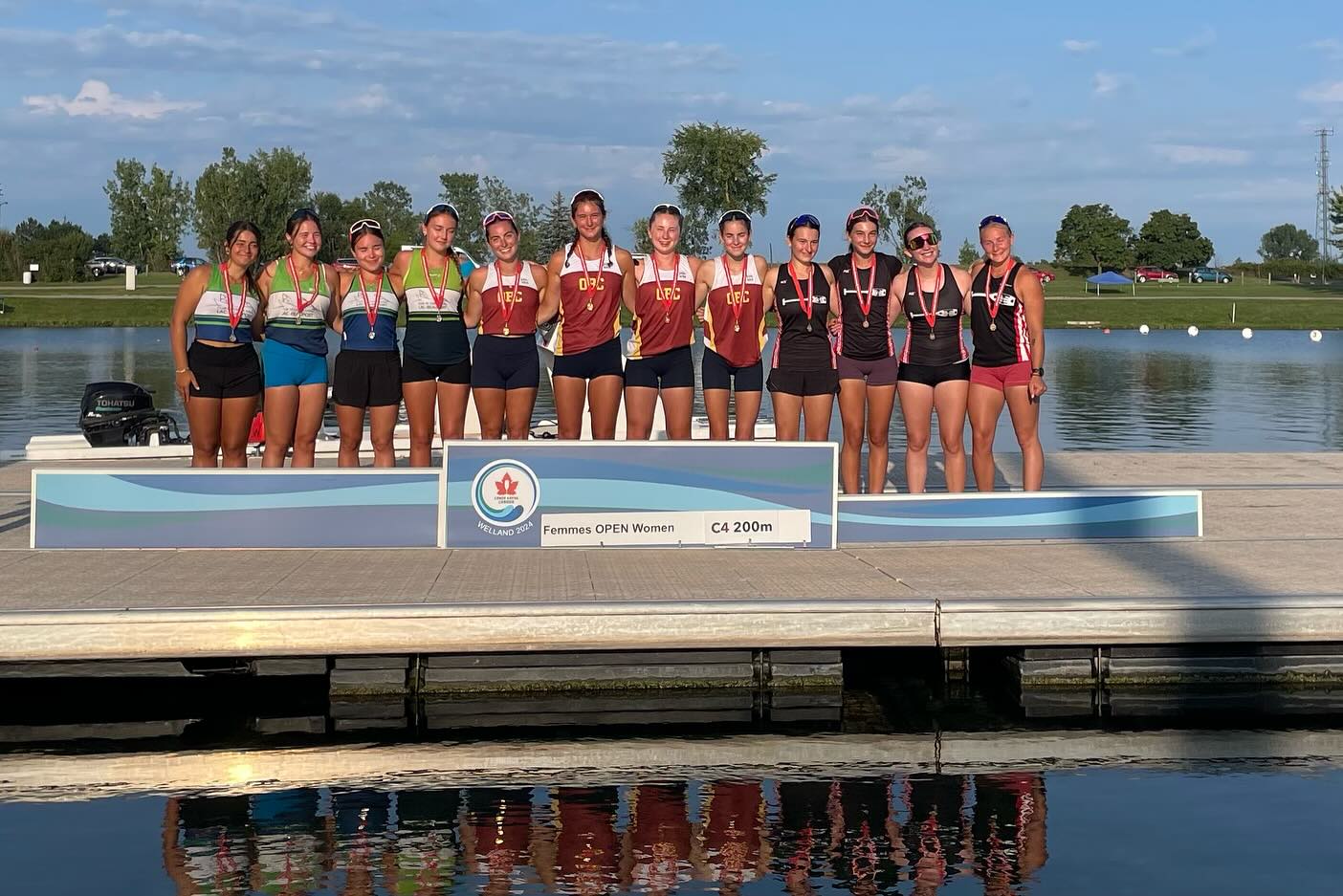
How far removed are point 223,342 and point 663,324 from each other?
2802mm

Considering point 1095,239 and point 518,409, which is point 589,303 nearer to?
point 518,409

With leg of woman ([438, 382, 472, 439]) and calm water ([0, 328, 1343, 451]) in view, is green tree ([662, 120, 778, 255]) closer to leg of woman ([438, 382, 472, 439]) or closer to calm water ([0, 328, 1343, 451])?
calm water ([0, 328, 1343, 451])

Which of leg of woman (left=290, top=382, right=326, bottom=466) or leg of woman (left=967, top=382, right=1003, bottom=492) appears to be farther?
leg of woman (left=967, top=382, right=1003, bottom=492)

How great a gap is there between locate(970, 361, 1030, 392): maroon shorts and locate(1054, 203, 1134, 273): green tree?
108 m

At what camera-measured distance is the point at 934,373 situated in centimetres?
1023

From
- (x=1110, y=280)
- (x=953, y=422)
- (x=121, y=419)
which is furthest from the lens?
(x=1110, y=280)

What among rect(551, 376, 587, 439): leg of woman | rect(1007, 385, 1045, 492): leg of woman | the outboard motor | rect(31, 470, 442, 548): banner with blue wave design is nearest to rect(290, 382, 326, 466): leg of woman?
rect(31, 470, 442, 548): banner with blue wave design

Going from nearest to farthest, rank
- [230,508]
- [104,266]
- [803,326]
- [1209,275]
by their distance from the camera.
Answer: [230,508]
[803,326]
[104,266]
[1209,275]

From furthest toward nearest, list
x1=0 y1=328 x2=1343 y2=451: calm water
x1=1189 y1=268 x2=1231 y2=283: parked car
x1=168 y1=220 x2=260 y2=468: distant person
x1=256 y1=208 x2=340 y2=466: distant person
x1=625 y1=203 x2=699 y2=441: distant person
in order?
x1=1189 y1=268 x2=1231 y2=283: parked car
x1=0 y1=328 x2=1343 y2=451: calm water
x1=625 y1=203 x2=699 y2=441: distant person
x1=256 y1=208 x2=340 y2=466: distant person
x1=168 y1=220 x2=260 y2=468: distant person

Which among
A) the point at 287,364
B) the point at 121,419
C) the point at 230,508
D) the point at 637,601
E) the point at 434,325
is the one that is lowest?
the point at 637,601

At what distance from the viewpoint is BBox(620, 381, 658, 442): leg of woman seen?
403 inches

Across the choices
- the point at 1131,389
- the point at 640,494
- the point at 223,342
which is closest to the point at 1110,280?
the point at 1131,389

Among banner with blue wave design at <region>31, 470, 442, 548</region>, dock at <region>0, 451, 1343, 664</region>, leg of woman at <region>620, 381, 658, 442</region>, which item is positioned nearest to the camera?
dock at <region>0, 451, 1343, 664</region>

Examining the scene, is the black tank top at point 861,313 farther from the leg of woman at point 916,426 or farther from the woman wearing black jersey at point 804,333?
the leg of woman at point 916,426
